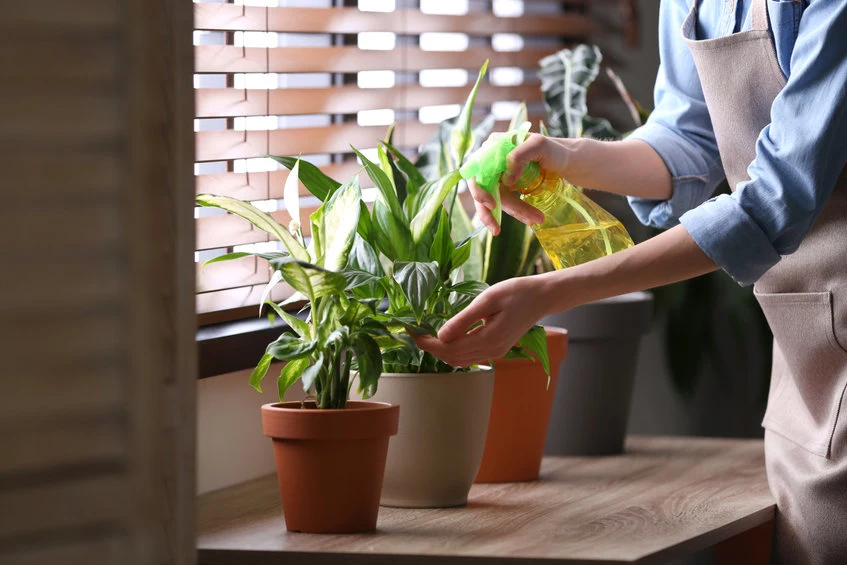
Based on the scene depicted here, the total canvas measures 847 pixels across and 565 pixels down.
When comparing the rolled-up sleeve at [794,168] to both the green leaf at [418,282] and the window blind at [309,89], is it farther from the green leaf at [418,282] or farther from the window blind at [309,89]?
the window blind at [309,89]

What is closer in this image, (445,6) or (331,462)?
(331,462)

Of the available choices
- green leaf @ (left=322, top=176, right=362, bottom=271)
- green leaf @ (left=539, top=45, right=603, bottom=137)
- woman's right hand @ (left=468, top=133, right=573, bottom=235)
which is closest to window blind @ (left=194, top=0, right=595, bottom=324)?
green leaf @ (left=539, top=45, right=603, bottom=137)

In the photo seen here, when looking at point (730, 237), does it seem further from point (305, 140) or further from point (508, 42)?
point (508, 42)

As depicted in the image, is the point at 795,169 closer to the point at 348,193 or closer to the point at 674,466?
the point at 348,193

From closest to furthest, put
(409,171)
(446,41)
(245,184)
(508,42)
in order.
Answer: (409,171)
(245,184)
(446,41)
(508,42)

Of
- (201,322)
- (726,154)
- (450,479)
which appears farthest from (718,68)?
→ (201,322)

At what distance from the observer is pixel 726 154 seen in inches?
50.6

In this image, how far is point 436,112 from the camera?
7.04 feet

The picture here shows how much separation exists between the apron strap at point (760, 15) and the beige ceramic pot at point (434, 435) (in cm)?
48

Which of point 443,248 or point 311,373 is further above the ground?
point 443,248

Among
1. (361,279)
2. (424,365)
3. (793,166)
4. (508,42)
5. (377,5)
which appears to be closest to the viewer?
(793,166)

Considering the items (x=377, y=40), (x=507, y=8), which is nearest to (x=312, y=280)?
(x=377, y=40)

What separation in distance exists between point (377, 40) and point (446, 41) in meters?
0.36

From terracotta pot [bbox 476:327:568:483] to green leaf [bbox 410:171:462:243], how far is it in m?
0.26
